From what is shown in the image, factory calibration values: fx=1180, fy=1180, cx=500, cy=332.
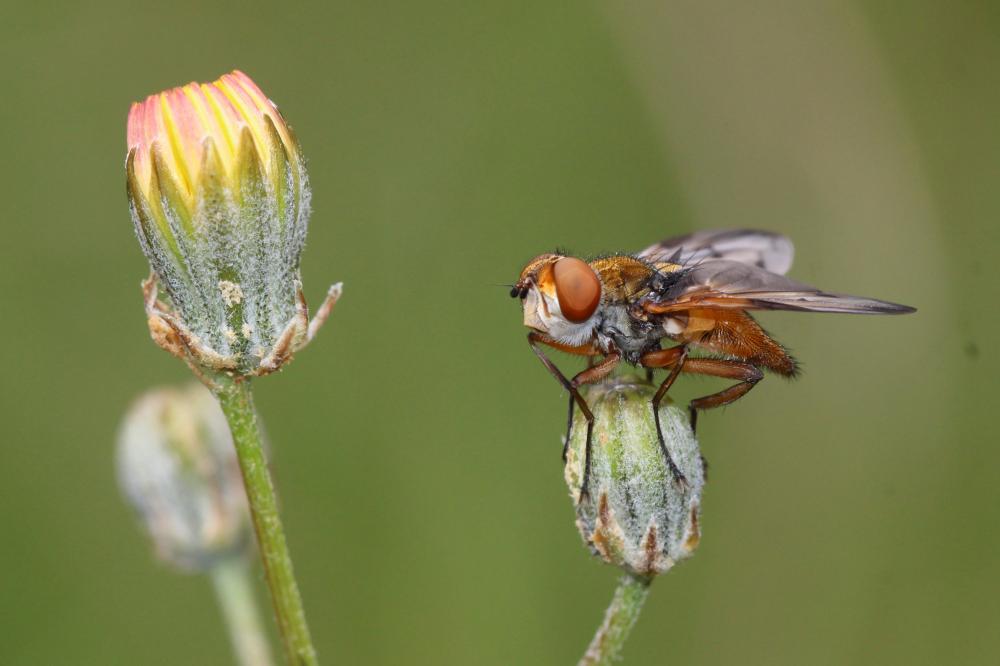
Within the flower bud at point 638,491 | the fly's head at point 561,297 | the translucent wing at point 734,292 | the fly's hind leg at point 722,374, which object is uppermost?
the fly's head at point 561,297

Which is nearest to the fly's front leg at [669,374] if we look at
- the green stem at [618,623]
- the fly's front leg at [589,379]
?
the fly's front leg at [589,379]

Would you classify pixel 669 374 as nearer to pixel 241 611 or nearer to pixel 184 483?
pixel 241 611

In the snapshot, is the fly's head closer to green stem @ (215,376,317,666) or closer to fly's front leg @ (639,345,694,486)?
fly's front leg @ (639,345,694,486)

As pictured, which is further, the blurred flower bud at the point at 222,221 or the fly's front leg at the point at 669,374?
the fly's front leg at the point at 669,374

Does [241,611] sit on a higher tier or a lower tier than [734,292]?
lower

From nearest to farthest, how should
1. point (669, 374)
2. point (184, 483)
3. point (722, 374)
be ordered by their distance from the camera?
point (669, 374) → point (722, 374) → point (184, 483)

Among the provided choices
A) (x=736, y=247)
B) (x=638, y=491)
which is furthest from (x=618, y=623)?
(x=736, y=247)

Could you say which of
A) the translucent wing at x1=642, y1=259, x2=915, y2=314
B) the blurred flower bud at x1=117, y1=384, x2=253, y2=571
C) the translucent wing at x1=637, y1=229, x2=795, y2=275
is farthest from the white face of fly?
the blurred flower bud at x1=117, y1=384, x2=253, y2=571

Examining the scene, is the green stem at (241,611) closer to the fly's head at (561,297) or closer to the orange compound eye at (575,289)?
the fly's head at (561,297)
